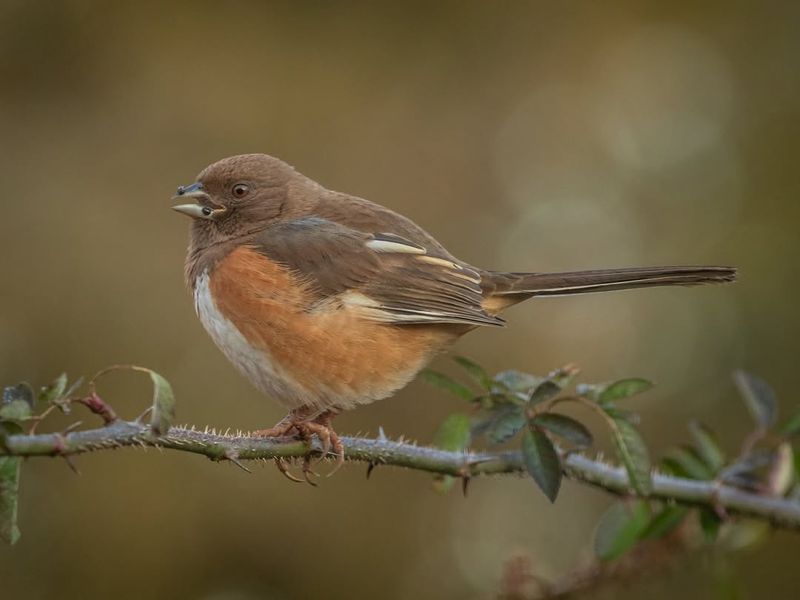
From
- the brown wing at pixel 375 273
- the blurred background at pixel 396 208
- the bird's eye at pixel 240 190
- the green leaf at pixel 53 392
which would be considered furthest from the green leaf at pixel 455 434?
the blurred background at pixel 396 208

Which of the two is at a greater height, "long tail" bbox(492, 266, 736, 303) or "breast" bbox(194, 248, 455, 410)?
"long tail" bbox(492, 266, 736, 303)

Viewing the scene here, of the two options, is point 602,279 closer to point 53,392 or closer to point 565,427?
point 565,427

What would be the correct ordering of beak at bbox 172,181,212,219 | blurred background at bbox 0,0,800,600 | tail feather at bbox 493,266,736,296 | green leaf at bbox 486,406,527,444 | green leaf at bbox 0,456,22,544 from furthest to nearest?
blurred background at bbox 0,0,800,600 → beak at bbox 172,181,212,219 → tail feather at bbox 493,266,736,296 → green leaf at bbox 486,406,527,444 → green leaf at bbox 0,456,22,544

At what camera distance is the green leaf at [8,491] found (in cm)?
224

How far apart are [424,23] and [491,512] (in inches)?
151

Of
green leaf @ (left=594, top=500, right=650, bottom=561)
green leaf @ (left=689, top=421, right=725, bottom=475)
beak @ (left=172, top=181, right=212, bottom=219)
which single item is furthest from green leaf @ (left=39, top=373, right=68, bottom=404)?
beak @ (left=172, top=181, right=212, bottom=219)

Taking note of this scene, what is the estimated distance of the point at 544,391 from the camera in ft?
9.43

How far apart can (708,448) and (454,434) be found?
2.46 ft

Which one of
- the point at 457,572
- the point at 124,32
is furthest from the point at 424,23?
the point at 457,572

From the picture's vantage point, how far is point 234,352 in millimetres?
4090

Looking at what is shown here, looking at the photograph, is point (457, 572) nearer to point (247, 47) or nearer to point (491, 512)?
point (491, 512)

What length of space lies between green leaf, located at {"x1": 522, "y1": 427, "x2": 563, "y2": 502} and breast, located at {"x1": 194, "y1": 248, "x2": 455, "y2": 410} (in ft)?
4.27

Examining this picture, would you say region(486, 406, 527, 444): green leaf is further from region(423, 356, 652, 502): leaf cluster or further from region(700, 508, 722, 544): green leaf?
region(700, 508, 722, 544): green leaf

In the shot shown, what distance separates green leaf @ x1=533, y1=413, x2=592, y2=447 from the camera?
115 inches
